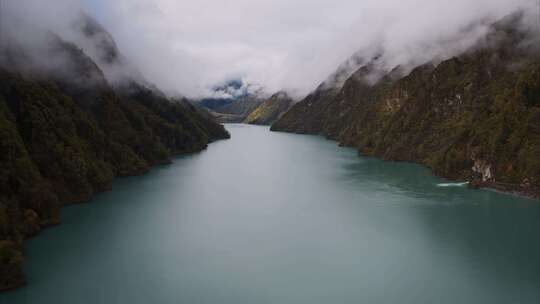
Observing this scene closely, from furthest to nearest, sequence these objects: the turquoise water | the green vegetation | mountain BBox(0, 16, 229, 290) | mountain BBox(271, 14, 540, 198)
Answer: mountain BBox(271, 14, 540, 198) → mountain BBox(0, 16, 229, 290) → the green vegetation → the turquoise water

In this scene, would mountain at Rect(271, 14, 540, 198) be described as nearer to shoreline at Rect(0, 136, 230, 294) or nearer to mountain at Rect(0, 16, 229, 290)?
shoreline at Rect(0, 136, 230, 294)

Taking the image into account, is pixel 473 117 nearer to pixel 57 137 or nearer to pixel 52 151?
pixel 57 137

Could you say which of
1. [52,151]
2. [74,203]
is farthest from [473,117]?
[52,151]

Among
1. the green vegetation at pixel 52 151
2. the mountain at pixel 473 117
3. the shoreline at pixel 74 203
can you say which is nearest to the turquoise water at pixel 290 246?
the shoreline at pixel 74 203

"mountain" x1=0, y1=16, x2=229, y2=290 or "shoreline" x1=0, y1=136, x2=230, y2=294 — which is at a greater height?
"mountain" x1=0, y1=16, x2=229, y2=290

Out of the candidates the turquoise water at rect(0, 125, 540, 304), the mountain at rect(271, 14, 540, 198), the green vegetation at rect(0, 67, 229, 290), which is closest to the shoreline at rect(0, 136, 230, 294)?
the green vegetation at rect(0, 67, 229, 290)

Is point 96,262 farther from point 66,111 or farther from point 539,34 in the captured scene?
point 539,34

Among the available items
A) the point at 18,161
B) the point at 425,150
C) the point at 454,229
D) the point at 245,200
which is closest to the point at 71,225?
the point at 18,161
